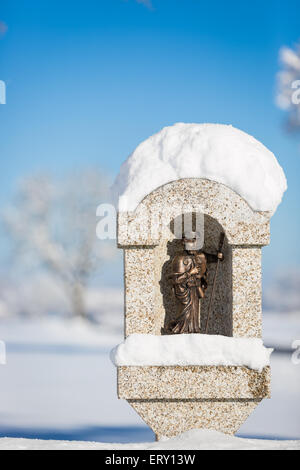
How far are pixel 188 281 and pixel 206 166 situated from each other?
1.36m

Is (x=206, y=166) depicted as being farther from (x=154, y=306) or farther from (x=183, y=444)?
(x=183, y=444)

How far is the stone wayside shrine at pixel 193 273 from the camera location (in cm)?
777

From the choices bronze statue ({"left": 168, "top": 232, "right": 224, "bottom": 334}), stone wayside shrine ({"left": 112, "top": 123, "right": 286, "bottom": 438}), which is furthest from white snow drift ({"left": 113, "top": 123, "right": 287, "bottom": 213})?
bronze statue ({"left": 168, "top": 232, "right": 224, "bottom": 334})

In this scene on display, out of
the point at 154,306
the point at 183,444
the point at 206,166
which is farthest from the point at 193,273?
the point at 183,444

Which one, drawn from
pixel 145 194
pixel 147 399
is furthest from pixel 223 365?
pixel 145 194

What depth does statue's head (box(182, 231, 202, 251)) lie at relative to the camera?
825 centimetres

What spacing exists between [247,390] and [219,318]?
3.43ft

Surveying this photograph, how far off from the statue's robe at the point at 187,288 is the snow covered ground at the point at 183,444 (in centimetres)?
130

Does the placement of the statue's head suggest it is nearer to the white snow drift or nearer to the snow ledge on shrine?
the white snow drift

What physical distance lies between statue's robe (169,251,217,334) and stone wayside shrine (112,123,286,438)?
2 cm

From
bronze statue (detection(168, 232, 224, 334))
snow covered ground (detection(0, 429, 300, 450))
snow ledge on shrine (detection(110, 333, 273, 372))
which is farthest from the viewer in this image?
bronze statue (detection(168, 232, 224, 334))

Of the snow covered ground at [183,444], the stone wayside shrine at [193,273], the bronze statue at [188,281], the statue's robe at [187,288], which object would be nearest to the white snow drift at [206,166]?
the stone wayside shrine at [193,273]

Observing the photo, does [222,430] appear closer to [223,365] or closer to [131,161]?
[223,365]

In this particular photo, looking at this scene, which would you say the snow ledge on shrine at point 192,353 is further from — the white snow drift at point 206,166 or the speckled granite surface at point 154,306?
the white snow drift at point 206,166
